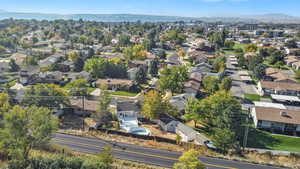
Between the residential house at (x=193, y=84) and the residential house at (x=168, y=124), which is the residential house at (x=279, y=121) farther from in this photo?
the residential house at (x=193, y=84)

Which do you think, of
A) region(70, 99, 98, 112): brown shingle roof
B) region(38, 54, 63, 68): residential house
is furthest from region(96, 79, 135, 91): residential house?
region(38, 54, 63, 68): residential house

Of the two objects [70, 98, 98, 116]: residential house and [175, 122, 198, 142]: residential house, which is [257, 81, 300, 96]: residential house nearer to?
[175, 122, 198, 142]: residential house

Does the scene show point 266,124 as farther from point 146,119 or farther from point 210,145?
point 146,119

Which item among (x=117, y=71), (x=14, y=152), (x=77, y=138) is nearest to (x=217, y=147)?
(x=77, y=138)

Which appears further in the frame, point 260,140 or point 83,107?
point 83,107

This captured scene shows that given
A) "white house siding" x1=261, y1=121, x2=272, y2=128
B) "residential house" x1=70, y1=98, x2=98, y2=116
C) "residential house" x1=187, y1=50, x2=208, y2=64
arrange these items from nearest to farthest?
"white house siding" x1=261, y1=121, x2=272, y2=128 → "residential house" x1=70, y1=98, x2=98, y2=116 → "residential house" x1=187, y1=50, x2=208, y2=64

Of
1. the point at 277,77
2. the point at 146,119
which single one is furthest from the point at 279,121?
the point at 277,77

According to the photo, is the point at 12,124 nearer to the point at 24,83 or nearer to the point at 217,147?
the point at 217,147
